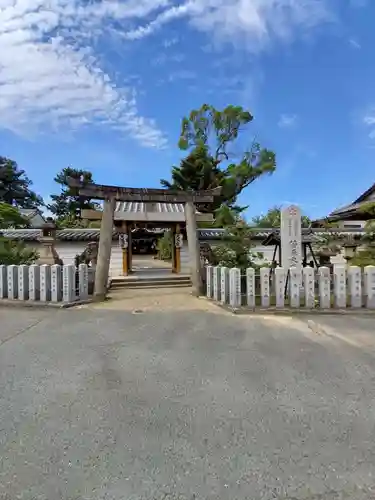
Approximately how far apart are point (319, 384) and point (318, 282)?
14.8 ft

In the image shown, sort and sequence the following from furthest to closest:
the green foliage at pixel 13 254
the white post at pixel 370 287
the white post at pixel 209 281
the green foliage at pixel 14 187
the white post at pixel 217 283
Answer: the green foliage at pixel 14 187 → the green foliage at pixel 13 254 → the white post at pixel 209 281 → the white post at pixel 217 283 → the white post at pixel 370 287

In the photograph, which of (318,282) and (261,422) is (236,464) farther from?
(318,282)

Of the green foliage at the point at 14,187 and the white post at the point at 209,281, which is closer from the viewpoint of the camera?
the white post at the point at 209,281

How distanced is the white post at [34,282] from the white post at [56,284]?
0.39 meters

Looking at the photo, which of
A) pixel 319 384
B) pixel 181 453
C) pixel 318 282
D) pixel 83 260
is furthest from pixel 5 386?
pixel 83 260

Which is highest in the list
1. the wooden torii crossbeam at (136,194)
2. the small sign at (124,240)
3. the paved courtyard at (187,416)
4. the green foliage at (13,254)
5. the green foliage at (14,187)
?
the green foliage at (14,187)

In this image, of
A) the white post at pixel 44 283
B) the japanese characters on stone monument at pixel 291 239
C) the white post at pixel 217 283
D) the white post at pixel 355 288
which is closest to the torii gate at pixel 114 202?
the white post at pixel 217 283

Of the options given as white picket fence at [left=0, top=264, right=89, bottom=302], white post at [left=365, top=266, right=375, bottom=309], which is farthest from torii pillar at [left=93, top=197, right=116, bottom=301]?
white post at [left=365, top=266, right=375, bottom=309]

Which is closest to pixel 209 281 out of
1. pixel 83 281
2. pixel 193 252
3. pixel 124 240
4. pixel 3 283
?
pixel 193 252

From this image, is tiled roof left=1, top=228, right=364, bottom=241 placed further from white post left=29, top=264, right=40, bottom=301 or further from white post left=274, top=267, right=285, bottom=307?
white post left=274, top=267, right=285, bottom=307

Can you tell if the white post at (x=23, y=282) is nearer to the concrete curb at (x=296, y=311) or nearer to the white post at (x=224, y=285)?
the white post at (x=224, y=285)

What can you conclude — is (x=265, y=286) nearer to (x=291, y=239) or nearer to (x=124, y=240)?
(x=291, y=239)

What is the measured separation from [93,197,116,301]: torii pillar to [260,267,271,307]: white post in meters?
4.31

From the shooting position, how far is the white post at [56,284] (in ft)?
27.9
